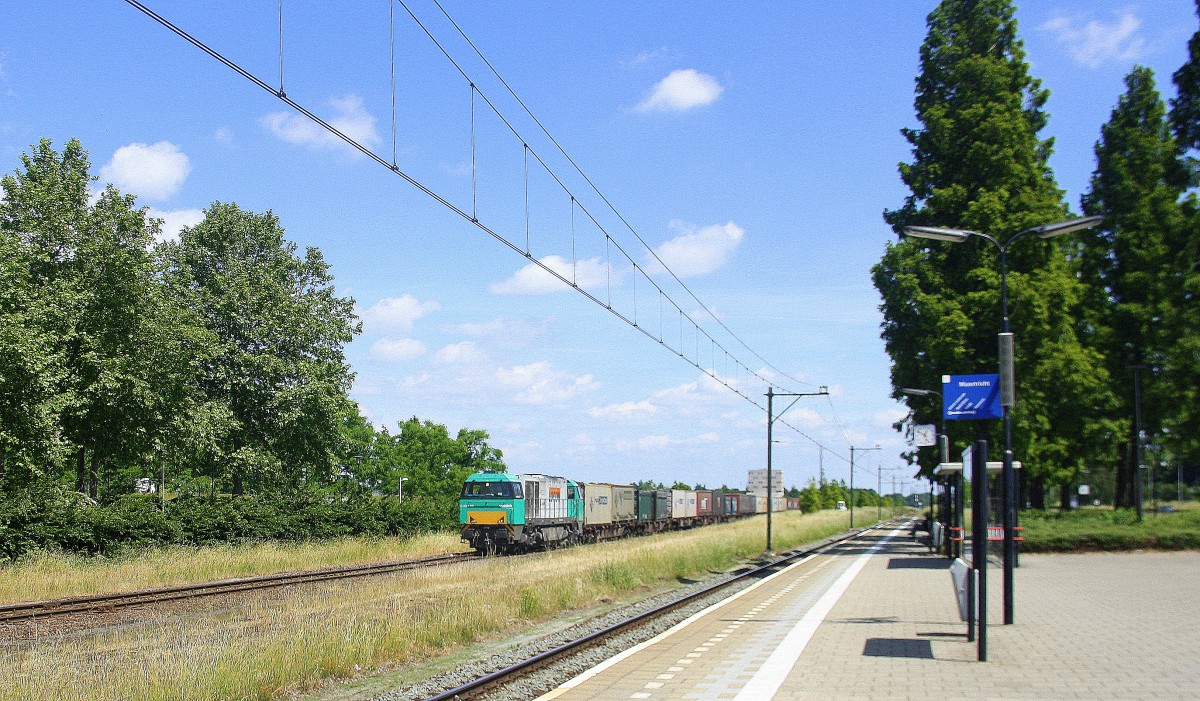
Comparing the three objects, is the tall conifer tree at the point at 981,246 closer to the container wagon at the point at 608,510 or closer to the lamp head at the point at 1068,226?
the container wagon at the point at 608,510

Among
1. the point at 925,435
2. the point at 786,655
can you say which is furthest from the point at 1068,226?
the point at 925,435

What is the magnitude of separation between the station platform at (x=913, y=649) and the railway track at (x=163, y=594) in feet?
33.7

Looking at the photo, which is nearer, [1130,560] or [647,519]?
[1130,560]

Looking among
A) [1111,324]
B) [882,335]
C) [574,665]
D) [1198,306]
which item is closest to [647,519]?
[882,335]

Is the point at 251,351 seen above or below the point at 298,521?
above

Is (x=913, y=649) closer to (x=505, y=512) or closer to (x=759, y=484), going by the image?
(x=505, y=512)

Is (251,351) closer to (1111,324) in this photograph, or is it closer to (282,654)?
(282,654)

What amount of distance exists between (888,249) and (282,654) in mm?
31687

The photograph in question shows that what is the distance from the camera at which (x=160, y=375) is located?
34.7 m

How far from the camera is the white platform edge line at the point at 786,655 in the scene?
9758 mm

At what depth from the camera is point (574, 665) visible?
12.3m

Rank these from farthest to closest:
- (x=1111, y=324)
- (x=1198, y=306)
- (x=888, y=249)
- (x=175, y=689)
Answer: (x=1111, y=324), (x=1198, y=306), (x=888, y=249), (x=175, y=689)

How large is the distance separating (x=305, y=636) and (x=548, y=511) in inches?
1091

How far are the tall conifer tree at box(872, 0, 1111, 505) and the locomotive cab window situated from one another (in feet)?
51.5
